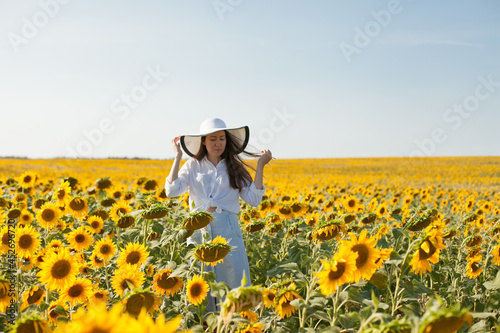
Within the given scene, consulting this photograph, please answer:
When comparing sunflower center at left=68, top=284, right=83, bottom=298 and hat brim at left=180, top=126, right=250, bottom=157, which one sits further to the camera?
hat brim at left=180, top=126, right=250, bottom=157

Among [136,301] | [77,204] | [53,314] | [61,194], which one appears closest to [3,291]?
[53,314]

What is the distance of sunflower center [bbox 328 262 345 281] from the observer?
185 cm

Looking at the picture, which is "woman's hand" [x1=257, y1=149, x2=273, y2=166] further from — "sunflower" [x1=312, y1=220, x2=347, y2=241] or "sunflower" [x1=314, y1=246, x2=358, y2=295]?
"sunflower" [x1=314, y1=246, x2=358, y2=295]

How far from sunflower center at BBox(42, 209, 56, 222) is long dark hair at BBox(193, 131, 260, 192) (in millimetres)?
1587

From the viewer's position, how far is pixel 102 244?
3156 millimetres

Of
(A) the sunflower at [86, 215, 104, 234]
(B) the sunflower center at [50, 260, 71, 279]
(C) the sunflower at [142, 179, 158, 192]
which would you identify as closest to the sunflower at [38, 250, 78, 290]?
(B) the sunflower center at [50, 260, 71, 279]

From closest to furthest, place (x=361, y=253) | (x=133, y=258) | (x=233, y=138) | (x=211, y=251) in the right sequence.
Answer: (x=361, y=253), (x=211, y=251), (x=133, y=258), (x=233, y=138)

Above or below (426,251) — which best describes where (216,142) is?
above

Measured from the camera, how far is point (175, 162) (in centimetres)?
348

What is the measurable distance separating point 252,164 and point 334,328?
2.38m

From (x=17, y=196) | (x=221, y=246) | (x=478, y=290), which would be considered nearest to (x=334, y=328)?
(x=221, y=246)

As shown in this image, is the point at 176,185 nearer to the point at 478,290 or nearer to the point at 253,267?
the point at 253,267

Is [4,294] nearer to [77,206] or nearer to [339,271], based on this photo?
[339,271]

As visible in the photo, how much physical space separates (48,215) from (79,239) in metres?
0.55
